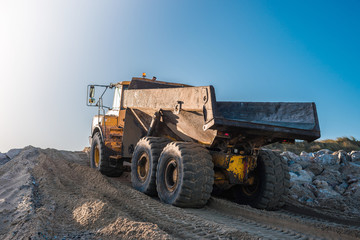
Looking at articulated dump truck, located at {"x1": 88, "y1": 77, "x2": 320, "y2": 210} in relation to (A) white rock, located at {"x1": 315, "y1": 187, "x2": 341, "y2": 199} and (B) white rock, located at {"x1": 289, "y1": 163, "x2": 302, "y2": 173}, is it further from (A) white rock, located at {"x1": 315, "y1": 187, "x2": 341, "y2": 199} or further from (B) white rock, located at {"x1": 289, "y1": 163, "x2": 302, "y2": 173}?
(B) white rock, located at {"x1": 289, "y1": 163, "x2": 302, "y2": 173}

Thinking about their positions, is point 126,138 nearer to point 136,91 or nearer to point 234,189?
point 136,91

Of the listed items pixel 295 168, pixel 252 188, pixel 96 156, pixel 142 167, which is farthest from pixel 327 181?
pixel 96 156

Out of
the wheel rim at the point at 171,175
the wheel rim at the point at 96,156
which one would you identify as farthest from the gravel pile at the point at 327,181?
the wheel rim at the point at 96,156

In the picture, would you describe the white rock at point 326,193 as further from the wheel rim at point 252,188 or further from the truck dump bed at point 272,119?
the truck dump bed at point 272,119

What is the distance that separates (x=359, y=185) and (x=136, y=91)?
242 inches

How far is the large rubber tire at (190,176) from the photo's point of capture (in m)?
5.62

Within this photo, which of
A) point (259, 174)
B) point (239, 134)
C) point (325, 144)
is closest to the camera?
point (239, 134)

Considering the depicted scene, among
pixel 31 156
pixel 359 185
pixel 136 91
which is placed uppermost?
pixel 136 91

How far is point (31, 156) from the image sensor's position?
483 inches

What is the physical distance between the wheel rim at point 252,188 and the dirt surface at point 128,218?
71 centimetres

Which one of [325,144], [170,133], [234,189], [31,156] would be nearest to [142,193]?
[170,133]

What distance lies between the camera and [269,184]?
6586 millimetres

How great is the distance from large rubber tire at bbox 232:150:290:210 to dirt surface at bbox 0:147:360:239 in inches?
16.2

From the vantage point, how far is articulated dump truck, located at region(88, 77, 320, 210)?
568 cm
